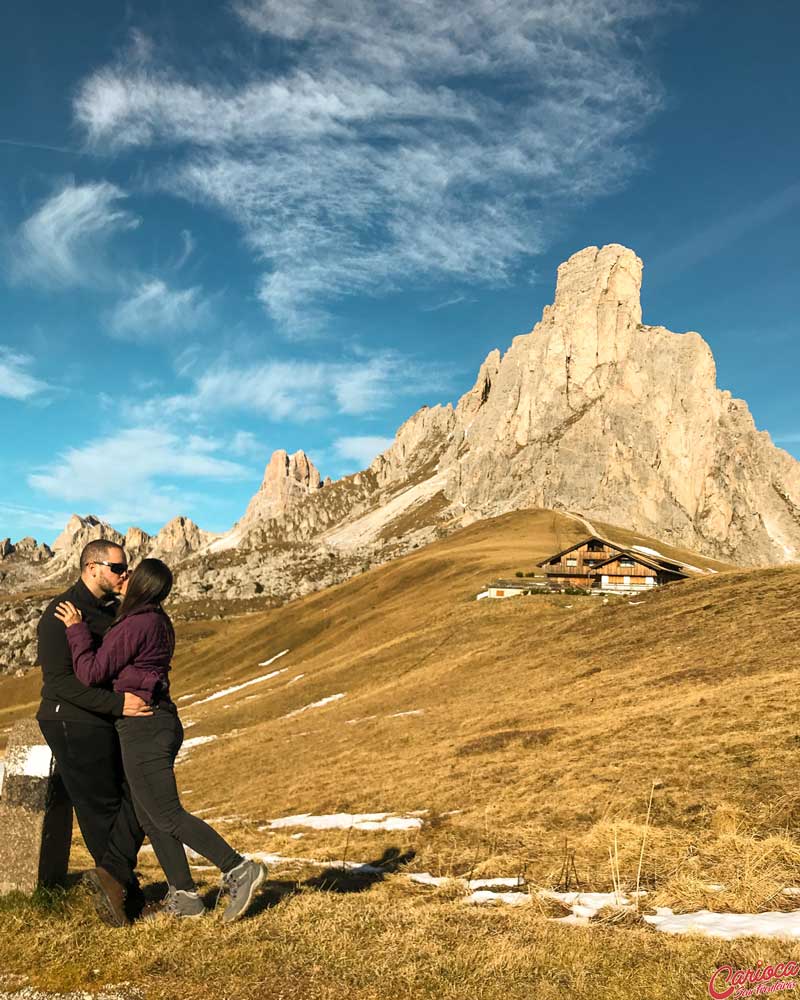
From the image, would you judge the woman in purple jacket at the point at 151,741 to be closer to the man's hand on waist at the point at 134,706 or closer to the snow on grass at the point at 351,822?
the man's hand on waist at the point at 134,706

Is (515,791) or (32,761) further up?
(32,761)

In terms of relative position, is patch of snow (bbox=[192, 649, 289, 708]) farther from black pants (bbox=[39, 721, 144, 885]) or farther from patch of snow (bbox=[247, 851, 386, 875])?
black pants (bbox=[39, 721, 144, 885])

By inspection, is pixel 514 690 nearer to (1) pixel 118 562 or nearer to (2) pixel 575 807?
(2) pixel 575 807

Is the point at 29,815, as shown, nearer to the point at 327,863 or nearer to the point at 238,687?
the point at 327,863

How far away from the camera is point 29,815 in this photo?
797cm

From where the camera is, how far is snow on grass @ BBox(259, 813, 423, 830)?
16281 mm

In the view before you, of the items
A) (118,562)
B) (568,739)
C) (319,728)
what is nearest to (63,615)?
(118,562)

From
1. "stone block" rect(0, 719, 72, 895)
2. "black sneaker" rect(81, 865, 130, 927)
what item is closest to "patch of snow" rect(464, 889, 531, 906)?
"black sneaker" rect(81, 865, 130, 927)

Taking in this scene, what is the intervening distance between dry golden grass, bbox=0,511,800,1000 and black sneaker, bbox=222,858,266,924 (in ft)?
0.57

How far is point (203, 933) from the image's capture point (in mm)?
6668

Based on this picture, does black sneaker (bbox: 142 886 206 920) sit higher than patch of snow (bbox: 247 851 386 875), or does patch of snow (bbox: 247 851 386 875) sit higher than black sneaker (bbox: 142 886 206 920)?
black sneaker (bbox: 142 886 206 920)

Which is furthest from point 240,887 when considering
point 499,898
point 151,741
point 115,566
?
point 499,898

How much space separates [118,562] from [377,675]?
40.2 m

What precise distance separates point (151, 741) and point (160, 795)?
59cm
